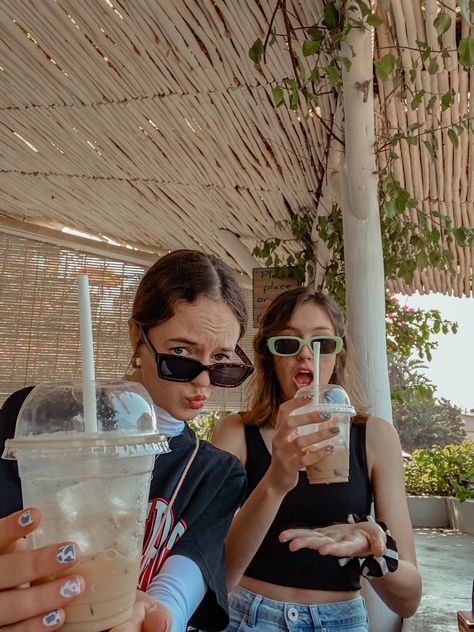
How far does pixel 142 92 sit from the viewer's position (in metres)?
3.35

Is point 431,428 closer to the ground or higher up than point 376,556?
closer to the ground

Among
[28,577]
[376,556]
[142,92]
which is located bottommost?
[376,556]

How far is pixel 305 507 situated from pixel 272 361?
524 mm

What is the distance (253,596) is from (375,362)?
46.2 inches

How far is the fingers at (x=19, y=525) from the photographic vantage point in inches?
26.1

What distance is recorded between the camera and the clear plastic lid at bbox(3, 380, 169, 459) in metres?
0.70

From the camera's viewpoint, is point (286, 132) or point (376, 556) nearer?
point (376, 556)

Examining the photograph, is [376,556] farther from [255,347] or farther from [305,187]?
[305,187]

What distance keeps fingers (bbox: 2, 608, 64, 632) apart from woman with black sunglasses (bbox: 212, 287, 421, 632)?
0.73m

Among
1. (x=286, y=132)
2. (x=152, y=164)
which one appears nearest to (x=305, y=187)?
(x=286, y=132)

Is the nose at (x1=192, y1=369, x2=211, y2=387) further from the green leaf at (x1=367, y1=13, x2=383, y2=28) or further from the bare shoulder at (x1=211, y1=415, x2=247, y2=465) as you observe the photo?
the green leaf at (x1=367, y1=13, x2=383, y2=28)

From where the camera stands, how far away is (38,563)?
0.65 m

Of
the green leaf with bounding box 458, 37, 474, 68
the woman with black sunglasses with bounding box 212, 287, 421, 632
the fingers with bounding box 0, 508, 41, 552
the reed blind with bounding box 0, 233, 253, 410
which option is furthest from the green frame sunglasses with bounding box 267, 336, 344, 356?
the reed blind with bounding box 0, 233, 253, 410

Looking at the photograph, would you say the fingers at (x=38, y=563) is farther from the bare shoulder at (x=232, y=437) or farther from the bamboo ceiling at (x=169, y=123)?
the bamboo ceiling at (x=169, y=123)
